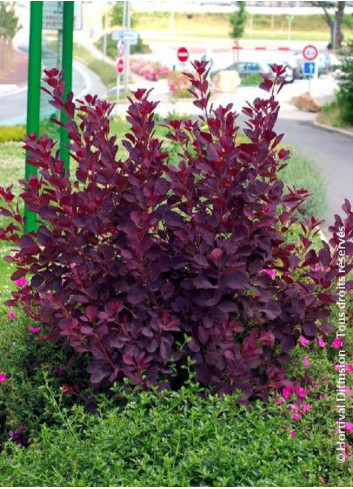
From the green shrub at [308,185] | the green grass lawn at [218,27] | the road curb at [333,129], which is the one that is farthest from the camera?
the green grass lawn at [218,27]

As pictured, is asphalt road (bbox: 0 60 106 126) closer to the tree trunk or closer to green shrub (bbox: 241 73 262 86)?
green shrub (bbox: 241 73 262 86)

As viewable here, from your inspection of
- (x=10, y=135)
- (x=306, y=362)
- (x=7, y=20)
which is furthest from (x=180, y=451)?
(x=7, y=20)

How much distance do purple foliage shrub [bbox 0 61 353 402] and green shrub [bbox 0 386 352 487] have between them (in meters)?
0.23

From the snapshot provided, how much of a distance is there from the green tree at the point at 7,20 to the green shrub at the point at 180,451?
38.4 metres

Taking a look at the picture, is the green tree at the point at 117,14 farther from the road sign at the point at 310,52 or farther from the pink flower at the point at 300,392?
the pink flower at the point at 300,392

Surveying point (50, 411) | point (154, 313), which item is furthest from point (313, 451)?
point (50, 411)

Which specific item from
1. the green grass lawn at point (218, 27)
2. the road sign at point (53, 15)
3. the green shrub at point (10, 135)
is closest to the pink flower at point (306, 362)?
the road sign at point (53, 15)

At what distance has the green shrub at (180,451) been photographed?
3461 mm

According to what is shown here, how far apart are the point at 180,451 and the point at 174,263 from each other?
863mm

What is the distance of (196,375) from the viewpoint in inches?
164

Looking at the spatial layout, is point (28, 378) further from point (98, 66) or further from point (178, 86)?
point (98, 66)

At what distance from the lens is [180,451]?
Result: 3.65m

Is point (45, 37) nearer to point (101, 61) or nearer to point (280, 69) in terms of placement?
point (280, 69)

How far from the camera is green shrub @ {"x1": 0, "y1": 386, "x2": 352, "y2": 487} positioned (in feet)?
11.4
